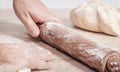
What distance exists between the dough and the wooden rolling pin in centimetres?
18

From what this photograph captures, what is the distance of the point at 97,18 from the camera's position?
1129mm

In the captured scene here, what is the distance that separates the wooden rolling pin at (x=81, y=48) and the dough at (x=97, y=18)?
7.0 inches

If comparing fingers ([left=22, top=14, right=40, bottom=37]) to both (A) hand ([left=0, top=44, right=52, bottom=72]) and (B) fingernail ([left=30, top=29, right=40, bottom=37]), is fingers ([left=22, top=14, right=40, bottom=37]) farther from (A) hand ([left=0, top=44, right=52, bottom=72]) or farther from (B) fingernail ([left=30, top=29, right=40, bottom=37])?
(A) hand ([left=0, top=44, right=52, bottom=72])

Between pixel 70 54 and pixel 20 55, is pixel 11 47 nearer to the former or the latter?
pixel 20 55

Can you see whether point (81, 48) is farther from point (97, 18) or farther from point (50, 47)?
point (97, 18)

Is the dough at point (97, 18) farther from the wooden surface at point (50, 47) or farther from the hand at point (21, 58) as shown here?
the hand at point (21, 58)

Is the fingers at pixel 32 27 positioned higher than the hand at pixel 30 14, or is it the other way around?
the hand at pixel 30 14

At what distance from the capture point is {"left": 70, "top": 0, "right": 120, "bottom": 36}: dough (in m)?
1.09

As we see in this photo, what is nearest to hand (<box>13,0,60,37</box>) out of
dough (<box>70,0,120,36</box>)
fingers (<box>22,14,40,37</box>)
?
fingers (<box>22,14,40,37</box>)

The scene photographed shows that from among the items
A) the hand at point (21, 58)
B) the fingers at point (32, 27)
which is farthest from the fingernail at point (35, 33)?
the hand at point (21, 58)

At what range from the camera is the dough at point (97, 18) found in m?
1.09

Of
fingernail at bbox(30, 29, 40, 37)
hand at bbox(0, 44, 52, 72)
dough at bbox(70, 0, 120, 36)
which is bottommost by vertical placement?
hand at bbox(0, 44, 52, 72)

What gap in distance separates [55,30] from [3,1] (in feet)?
2.47

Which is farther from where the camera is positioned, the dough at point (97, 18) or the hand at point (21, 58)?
the dough at point (97, 18)
